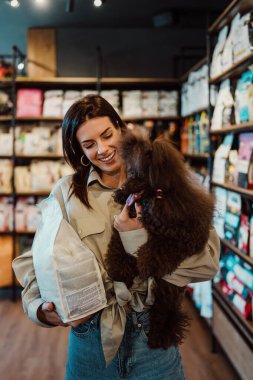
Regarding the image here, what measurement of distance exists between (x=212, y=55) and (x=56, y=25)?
7.61 ft

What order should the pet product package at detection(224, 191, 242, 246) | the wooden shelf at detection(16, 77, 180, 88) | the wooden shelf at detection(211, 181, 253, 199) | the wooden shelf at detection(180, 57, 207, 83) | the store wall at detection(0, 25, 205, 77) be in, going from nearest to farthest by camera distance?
the wooden shelf at detection(211, 181, 253, 199) → the pet product package at detection(224, 191, 242, 246) → the wooden shelf at detection(180, 57, 207, 83) → the wooden shelf at detection(16, 77, 180, 88) → the store wall at detection(0, 25, 205, 77)

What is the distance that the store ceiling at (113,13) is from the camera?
3766mm

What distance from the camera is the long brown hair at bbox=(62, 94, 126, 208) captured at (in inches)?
45.9

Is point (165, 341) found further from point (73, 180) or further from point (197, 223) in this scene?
point (73, 180)

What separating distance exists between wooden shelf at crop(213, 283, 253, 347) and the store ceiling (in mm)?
2541

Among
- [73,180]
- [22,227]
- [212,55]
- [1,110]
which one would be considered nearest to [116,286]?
[73,180]

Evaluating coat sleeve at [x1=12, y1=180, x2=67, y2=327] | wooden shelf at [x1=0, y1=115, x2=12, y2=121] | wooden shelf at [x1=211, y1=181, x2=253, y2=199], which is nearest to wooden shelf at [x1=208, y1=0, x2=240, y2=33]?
wooden shelf at [x1=211, y1=181, x2=253, y2=199]

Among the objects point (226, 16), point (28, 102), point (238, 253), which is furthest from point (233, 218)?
point (28, 102)

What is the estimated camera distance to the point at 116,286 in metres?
1.05

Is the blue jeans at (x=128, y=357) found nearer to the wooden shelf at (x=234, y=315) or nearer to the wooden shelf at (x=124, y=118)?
the wooden shelf at (x=234, y=315)

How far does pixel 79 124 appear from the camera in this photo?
118 centimetres

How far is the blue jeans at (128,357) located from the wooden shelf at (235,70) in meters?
1.53

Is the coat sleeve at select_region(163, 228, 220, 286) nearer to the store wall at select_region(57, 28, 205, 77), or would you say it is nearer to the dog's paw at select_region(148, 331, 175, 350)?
the dog's paw at select_region(148, 331, 175, 350)

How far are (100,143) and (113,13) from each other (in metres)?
3.31
